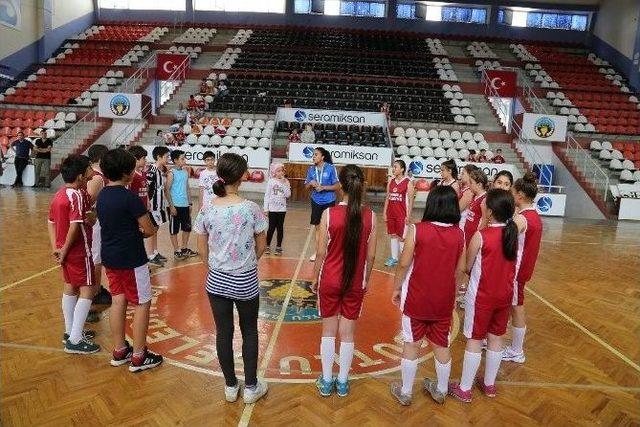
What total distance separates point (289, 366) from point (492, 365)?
157 centimetres

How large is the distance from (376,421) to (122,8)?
30.3 meters

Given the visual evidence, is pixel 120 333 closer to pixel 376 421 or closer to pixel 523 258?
pixel 376 421

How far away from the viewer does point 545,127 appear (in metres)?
16.7

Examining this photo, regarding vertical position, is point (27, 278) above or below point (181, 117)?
above

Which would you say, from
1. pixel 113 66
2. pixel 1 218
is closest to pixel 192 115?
pixel 113 66

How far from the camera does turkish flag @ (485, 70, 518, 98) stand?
67.1 feet

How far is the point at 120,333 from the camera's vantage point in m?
3.68

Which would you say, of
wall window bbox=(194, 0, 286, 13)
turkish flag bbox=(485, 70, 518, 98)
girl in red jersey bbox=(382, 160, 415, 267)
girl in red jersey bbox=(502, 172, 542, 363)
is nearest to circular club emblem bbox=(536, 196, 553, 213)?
turkish flag bbox=(485, 70, 518, 98)

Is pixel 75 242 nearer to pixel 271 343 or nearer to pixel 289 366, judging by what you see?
pixel 271 343

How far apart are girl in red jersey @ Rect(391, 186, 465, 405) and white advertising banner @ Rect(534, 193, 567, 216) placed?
1258 cm

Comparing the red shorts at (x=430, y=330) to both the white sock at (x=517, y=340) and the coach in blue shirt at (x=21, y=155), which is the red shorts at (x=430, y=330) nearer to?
the white sock at (x=517, y=340)

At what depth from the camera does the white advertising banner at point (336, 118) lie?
57.2 feet

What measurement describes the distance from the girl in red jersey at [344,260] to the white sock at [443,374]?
0.64 meters

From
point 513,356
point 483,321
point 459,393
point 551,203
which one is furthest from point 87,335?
point 551,203
